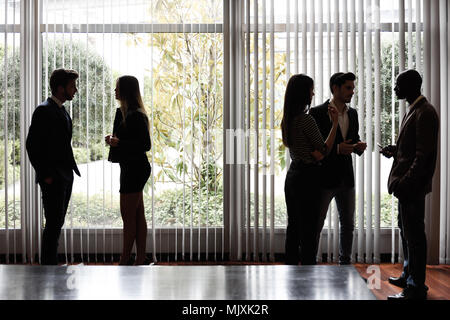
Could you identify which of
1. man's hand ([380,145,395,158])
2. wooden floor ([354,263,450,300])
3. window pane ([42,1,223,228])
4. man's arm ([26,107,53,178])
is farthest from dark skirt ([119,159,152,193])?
wooden floor ([354,263,450,300])

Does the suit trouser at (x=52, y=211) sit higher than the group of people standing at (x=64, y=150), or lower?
lower

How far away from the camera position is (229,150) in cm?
421

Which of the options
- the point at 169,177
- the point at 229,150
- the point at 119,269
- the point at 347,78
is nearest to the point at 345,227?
the point at 347,78

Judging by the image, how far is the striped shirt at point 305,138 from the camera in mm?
2854

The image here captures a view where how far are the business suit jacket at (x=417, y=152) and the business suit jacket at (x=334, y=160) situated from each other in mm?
302

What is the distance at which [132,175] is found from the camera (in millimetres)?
3324

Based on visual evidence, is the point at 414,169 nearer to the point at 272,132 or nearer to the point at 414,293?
the point at 414,293

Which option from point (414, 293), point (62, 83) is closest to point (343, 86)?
point (414, 293)

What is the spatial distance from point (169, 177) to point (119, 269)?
2756mm

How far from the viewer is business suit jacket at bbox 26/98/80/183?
319 centimetres

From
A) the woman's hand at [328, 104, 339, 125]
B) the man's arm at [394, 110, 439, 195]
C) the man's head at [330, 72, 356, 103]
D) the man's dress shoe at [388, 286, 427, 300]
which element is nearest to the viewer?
the man's arm at [394, 110, 439, 195]

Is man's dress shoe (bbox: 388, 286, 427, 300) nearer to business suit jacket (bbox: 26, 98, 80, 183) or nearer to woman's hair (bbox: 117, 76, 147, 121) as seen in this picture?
woman's hair (bbox: 117, 76, 147, 121)

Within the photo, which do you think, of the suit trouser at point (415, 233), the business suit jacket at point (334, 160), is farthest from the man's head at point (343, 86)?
the suit trouser at point (415, 233)

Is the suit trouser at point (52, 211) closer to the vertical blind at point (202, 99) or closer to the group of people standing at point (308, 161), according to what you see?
the group of people standing at point (308, 161)
